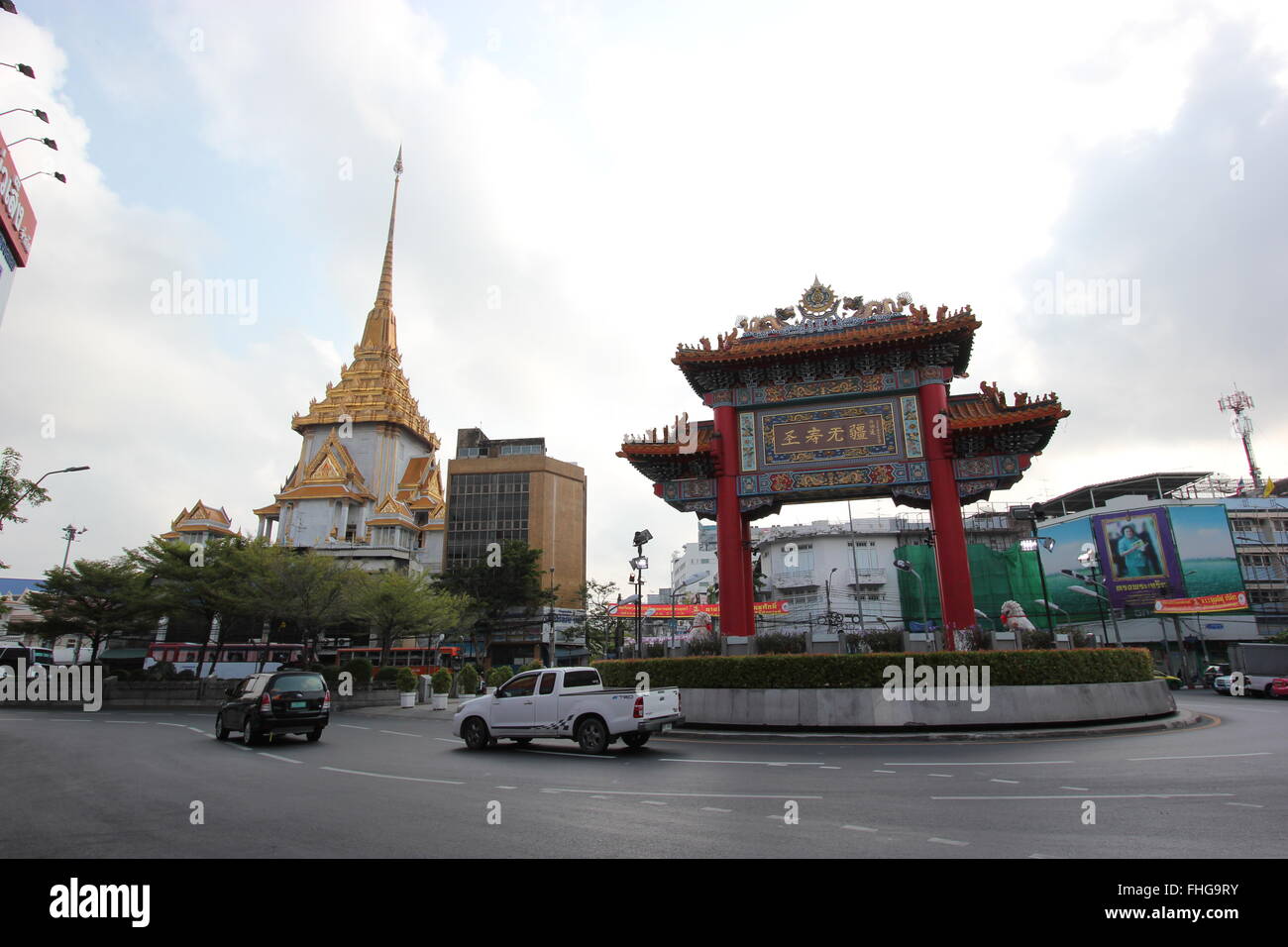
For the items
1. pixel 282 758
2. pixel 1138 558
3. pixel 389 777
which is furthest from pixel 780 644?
pixel 1138 558

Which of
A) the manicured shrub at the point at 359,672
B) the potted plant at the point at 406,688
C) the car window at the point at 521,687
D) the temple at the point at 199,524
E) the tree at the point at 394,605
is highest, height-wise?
the temple at the point at 199,524

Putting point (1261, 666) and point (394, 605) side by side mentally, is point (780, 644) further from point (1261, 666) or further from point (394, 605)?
point (1261, 666)

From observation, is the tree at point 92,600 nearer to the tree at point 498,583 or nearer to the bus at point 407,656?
the bus at point 407,656

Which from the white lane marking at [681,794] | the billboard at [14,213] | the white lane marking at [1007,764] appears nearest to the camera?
→ the white lane marking at [681,794]

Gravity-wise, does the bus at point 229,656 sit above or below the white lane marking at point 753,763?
above

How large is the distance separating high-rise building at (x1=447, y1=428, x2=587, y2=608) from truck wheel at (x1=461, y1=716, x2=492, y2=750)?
2242 inches

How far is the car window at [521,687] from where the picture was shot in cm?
1488

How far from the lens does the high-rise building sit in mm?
74312

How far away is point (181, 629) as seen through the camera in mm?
54500

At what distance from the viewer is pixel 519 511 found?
75.3 metres

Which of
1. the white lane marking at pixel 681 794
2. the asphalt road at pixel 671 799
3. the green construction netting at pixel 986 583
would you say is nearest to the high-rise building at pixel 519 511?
the green construction netting at pixel 986 583

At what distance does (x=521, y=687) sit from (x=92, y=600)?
33532mm

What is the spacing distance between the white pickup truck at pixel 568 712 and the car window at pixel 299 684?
421 cm
